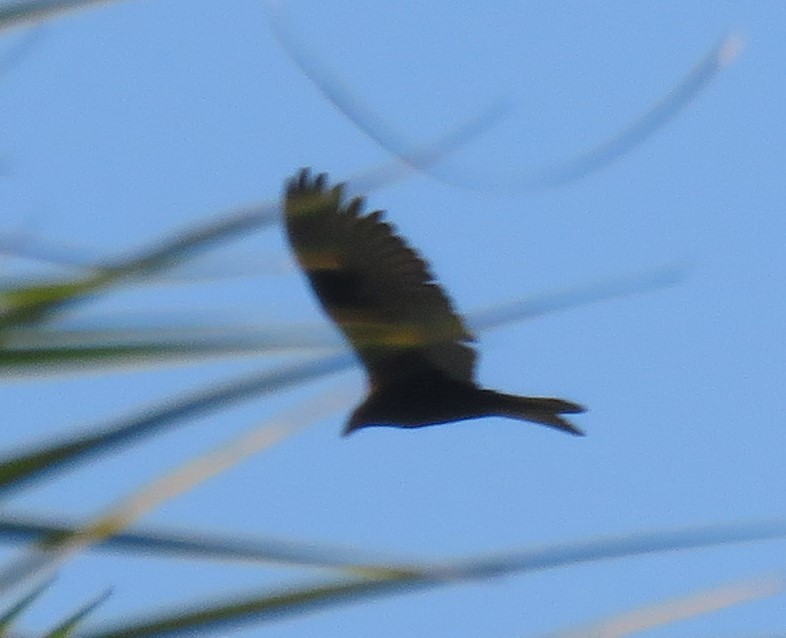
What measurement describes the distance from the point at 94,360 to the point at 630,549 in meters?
0.30

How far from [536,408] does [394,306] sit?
43 centimetres

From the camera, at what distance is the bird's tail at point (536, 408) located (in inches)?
145

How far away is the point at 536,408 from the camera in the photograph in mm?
3746

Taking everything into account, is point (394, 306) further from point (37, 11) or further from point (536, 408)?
point (37, 11)

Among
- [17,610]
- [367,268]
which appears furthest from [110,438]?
[367,268]

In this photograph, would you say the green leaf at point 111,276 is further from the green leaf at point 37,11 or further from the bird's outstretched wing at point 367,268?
the bird's outstretched wing at point 367,268

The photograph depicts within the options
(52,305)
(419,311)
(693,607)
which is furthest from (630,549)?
(419,311)

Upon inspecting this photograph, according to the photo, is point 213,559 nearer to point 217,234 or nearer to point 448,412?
point 217,234

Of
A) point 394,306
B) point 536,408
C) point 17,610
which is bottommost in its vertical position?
point 17,610

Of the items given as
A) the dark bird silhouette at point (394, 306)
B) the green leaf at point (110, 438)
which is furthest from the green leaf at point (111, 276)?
the dark bird silhouette at point (394, 306)

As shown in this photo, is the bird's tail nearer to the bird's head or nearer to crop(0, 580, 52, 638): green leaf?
the bird's head

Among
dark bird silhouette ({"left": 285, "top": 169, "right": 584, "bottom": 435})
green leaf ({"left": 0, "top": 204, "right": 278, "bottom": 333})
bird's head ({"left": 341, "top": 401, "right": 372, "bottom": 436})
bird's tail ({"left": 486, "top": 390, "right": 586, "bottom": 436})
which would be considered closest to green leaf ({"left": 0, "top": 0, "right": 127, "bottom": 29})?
green leaf ({"left": 0, "top": 204, "right": 278, "bottom": 333})

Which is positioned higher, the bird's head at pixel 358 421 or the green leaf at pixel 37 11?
the bird's head at pixel 358 421

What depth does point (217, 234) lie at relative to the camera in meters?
0.86
